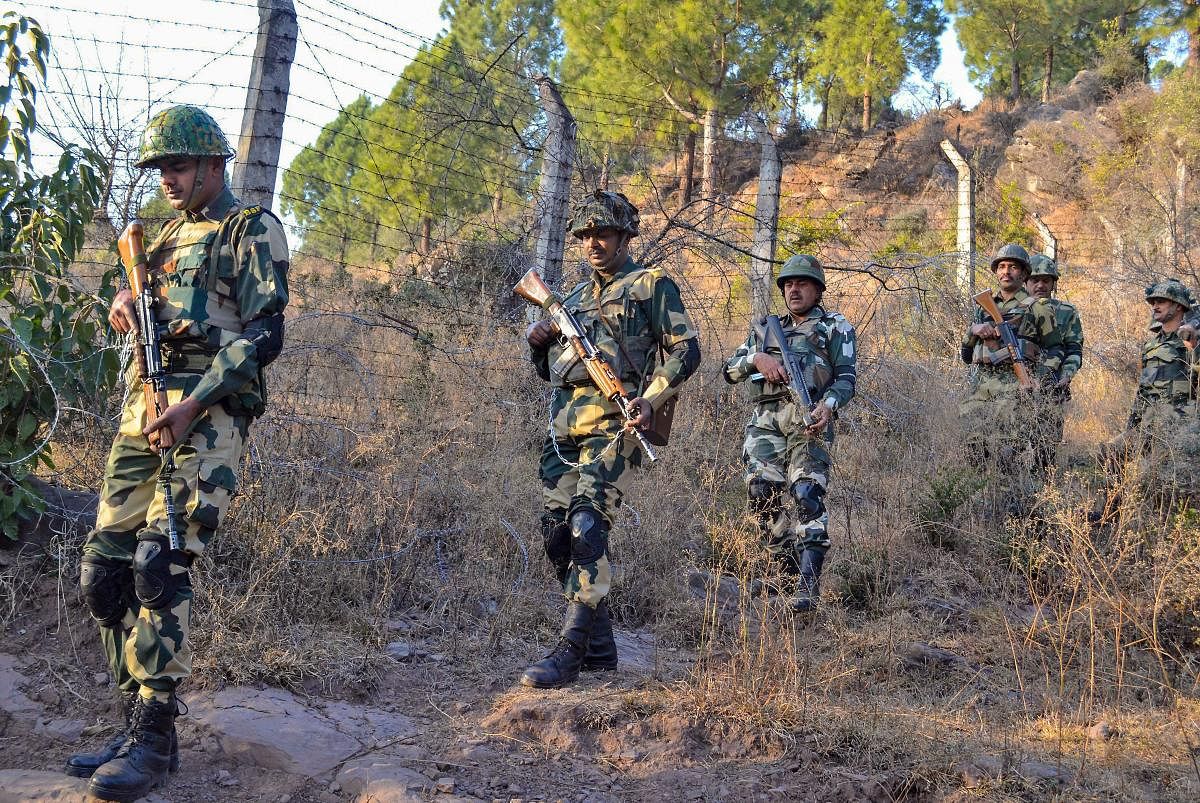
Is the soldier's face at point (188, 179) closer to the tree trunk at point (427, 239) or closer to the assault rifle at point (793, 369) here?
the tree trunk at point (427, 239)

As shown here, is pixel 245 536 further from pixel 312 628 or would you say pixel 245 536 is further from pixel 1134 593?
pixel 1134 593

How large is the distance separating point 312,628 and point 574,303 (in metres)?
1.70

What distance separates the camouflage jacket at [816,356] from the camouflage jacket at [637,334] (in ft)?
3.86

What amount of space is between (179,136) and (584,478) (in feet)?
6.11

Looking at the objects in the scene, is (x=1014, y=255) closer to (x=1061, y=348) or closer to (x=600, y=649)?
(x=1061, y=348)

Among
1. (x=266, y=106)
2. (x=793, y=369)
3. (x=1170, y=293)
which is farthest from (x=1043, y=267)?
(x=266, y=106)

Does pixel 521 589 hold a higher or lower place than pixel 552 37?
lower

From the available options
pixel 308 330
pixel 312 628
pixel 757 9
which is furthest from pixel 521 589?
pixel 757 9

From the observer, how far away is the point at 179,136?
318 cm

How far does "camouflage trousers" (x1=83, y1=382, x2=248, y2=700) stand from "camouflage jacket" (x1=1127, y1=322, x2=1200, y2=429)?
6.02 meters

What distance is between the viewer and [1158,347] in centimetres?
699

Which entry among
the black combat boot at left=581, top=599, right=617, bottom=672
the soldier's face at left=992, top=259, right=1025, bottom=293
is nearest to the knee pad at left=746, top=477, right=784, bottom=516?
the black combat boot at left=581, top=599, right=617, bottom=672

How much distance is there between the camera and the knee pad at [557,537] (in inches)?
159

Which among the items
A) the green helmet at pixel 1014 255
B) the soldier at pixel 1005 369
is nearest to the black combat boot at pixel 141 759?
the soldier at pixel 1005 369
